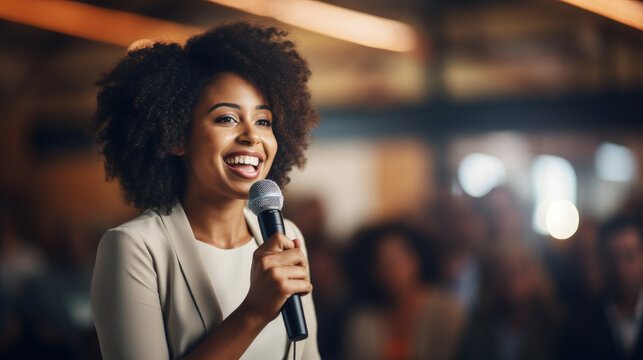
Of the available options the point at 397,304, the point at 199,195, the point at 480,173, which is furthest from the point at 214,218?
the point at 480,173

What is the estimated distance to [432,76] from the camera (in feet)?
21.2

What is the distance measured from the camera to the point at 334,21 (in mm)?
5027

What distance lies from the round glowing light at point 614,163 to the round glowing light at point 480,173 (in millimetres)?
1009

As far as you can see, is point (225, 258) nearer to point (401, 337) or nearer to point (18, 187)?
point (401, 337)

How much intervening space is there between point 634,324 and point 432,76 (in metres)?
4.27

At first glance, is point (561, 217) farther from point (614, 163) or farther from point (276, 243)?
point (276, 243)

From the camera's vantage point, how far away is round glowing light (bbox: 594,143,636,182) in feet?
21.1

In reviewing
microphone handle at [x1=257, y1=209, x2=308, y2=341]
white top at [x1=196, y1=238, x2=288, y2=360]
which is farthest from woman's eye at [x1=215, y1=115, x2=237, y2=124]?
microphone handle at [x1=257, y1=209, x2=308, y2=341]

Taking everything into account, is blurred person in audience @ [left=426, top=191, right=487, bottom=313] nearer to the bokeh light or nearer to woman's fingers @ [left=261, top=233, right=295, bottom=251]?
woman's fingers @ [left=261, top=233, right=295, bottom=251]

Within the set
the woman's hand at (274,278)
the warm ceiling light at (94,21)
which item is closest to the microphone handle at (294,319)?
the woman's hand at (274,278)

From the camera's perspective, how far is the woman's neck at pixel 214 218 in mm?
1247

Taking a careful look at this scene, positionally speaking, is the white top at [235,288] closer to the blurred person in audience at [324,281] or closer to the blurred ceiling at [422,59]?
the blurred person in audience at [324,281]

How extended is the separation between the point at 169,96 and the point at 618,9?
2.21 meters

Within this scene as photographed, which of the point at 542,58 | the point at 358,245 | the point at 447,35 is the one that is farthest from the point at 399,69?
the point at 358,245
